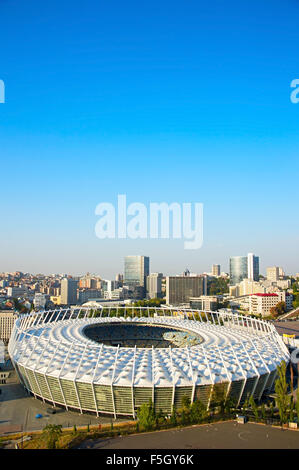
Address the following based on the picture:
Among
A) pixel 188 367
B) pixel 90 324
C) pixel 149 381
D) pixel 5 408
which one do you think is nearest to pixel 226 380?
pixel 188 367

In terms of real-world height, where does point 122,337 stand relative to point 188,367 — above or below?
below

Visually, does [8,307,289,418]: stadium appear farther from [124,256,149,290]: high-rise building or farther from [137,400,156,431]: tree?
[124,256,149,290]: high-rise building

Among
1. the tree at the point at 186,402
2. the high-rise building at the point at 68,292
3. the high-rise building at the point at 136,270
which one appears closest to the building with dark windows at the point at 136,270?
the high-rise building at the point at 136,270

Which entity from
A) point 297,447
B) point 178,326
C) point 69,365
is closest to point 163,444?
point 297,447

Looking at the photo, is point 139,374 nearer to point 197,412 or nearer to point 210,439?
point 197,412

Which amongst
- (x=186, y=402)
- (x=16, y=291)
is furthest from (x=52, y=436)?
(x=16, y=291)

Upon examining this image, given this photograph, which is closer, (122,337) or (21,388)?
→ (21,388)
